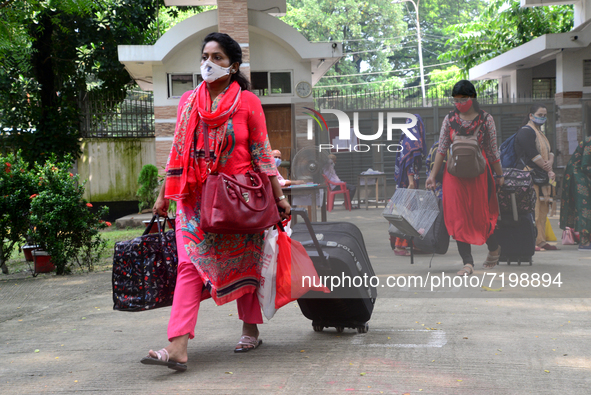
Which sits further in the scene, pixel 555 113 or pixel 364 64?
pixel 364 64

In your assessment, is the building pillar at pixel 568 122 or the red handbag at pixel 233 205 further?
the building pillar at pixel 568 122

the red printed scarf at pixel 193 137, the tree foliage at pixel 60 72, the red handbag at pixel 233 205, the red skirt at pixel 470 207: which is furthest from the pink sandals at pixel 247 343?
the tree foliage at pixel 60 72

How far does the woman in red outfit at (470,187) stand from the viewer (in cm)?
518

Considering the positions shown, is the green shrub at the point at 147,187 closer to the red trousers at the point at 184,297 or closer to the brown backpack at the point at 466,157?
the brown backpack at the point at 466,157

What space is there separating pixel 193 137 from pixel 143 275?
0.88 m

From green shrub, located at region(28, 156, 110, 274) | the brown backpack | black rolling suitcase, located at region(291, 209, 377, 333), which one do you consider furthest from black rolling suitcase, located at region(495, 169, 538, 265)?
green shrub, located at region(28, 156, 110, 274)

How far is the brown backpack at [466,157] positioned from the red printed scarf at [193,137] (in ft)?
7.96

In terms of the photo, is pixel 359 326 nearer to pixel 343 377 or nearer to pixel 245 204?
pixel 343 377


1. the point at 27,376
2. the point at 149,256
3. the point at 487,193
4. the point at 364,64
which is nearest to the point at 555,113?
the point at 487,193

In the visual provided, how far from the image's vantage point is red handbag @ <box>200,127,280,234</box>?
128 inches

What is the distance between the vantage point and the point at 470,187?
5.32 meters

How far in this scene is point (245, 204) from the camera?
3.31 metres

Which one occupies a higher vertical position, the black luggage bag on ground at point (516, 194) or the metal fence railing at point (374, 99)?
the metal fence railing at point (374, 99)

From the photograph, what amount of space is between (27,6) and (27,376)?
6482mm
